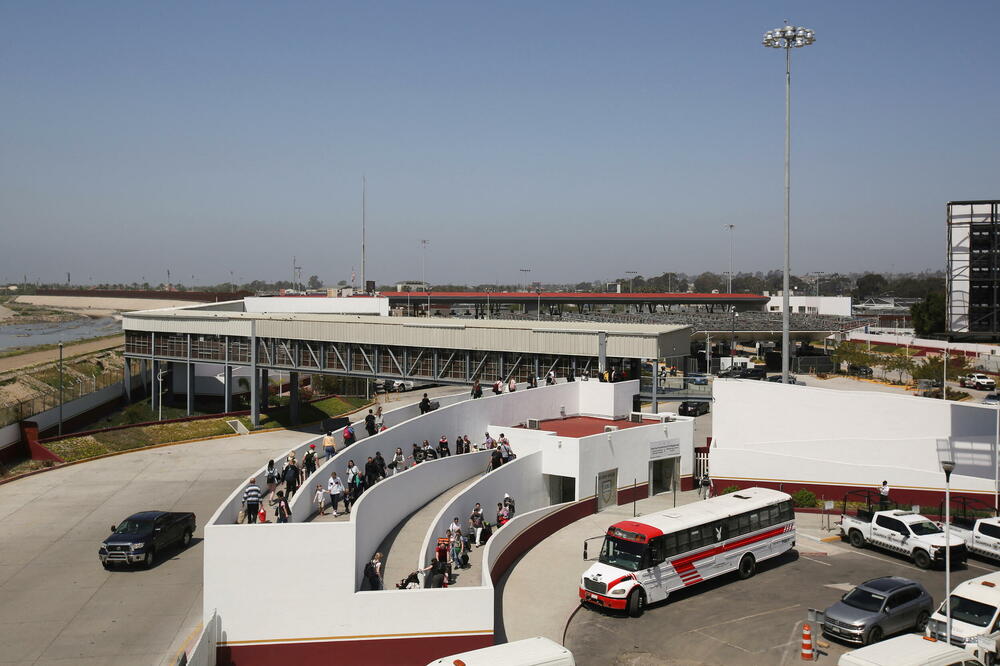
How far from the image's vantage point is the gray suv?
674 inches

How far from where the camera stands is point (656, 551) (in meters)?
19.6

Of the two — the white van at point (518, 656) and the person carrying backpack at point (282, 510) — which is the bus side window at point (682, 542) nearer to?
the white van at point (518, 656)

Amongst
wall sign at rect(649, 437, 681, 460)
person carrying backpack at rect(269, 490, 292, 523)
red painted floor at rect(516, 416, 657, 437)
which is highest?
person carrying backpack at rect(269, 490, 292, 523)

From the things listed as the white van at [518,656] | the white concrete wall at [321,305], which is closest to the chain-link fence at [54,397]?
the white concrete wall at [321,305]

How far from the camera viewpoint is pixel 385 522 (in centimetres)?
2095

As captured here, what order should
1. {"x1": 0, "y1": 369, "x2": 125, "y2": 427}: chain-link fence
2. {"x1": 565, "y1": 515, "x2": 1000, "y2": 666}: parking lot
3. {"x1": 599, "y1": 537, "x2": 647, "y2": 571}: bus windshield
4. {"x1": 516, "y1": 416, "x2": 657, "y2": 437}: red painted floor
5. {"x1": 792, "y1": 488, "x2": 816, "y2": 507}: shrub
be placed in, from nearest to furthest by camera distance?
1. {"x1": 565, "y1": 515, "x2": 1000, "y2": 666}: parking lot
2. {"x1": 599, "y1": 537, "x2": 647, "y2": 571}: bus windshield
3. {"x1": 792, "y1": 488, "x2": 816, "y2": 507}: shrub
4. {"x1": 516, "y1": 416, "x2": 657, "y2": 437}: red painted floor
5. {"x1": 0, "y1": 369, "x2": 125, "y2": 427}: chain-link fence

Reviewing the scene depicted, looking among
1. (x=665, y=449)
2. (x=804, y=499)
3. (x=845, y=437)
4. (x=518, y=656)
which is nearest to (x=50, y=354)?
Answer: (x=665, y=449)

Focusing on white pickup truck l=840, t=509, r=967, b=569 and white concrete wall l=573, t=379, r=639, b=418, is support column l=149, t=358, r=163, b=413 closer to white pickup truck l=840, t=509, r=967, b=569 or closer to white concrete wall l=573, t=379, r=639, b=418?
white concrete wall l=573, t=379, r=639, b=418

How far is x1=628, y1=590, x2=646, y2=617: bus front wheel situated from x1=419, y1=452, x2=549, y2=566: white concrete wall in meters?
4.18

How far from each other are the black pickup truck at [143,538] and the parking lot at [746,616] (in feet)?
39.7

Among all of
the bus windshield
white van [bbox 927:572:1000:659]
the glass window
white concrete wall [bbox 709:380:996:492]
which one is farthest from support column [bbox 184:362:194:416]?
white van [bbox 927:572:1000:659]

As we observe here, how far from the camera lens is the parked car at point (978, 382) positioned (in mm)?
61209

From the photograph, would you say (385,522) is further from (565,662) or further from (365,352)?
(365,352)

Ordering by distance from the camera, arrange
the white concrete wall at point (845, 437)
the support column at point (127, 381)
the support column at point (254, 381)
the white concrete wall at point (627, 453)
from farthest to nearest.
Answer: the support column at point (127, 381)
the support column at point (254, 381)
the white concrete wall at point (627, 453)
the white concrete wall at point (845, 437)
